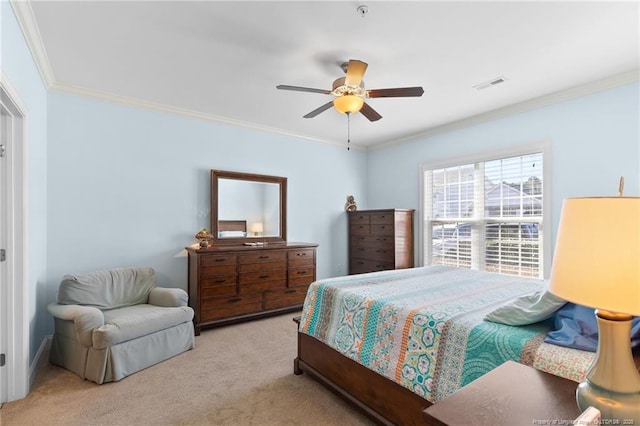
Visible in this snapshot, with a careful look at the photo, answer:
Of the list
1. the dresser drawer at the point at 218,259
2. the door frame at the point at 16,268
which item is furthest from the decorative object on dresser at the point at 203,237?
the door frame at the point at 16,268

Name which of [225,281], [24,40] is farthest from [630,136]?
[24,40]

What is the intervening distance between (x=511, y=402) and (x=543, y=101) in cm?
372

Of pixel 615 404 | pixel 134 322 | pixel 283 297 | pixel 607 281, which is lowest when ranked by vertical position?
pixel 283 297

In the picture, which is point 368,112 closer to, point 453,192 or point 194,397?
point 453,192

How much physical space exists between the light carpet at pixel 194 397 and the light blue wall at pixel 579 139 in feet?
10.3

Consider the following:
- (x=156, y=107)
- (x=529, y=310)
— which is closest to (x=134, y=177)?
(x=156, y=107)

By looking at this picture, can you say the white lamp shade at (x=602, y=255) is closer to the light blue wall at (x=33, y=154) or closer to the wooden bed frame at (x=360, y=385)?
the wooden bed frame at (x=360, y=385)

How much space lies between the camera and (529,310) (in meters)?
1.54

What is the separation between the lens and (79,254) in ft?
10.8

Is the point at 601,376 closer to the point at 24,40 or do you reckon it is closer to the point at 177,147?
the point at 24,40

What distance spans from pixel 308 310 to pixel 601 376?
1.91m

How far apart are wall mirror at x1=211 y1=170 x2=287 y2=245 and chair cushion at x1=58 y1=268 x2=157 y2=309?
0.97m

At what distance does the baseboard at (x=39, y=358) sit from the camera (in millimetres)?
2438

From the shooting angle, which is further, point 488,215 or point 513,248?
point 488,215
